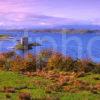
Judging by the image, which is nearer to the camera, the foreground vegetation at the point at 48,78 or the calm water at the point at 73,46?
the foreground vegetation at the point at 48,78

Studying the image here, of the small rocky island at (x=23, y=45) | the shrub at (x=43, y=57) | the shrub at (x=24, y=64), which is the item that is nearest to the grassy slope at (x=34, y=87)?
the shrub at (x=24, y=64)

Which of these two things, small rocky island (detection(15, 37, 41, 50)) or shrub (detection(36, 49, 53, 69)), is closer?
shrub (detection(36, 49, 53, 69))

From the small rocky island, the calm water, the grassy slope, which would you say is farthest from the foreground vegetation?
the small rocky island

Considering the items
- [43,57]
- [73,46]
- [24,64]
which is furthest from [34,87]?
[73,46]

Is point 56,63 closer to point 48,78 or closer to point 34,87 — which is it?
point 48,78

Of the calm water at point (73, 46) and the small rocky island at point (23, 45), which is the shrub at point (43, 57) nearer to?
the calm water at point (73, 46)

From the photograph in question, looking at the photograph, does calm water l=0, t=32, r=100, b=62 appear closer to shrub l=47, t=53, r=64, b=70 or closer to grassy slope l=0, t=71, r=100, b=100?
shrub l=47, t=53, r=64, b=70

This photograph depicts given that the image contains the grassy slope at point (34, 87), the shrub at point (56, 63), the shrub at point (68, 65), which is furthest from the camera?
the shrub at point (56, 63)

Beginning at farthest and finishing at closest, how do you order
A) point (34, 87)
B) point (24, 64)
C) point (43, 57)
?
point (43, 57)
point (24, 64)
point (34, 87)

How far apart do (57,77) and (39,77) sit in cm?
131

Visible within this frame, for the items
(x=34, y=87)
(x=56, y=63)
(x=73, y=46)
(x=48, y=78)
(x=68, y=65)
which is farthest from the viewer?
(x=73, y=46)

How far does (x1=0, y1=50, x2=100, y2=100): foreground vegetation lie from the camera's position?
942 inches

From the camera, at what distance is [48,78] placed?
32344mm

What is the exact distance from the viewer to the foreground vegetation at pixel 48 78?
2392 cm
